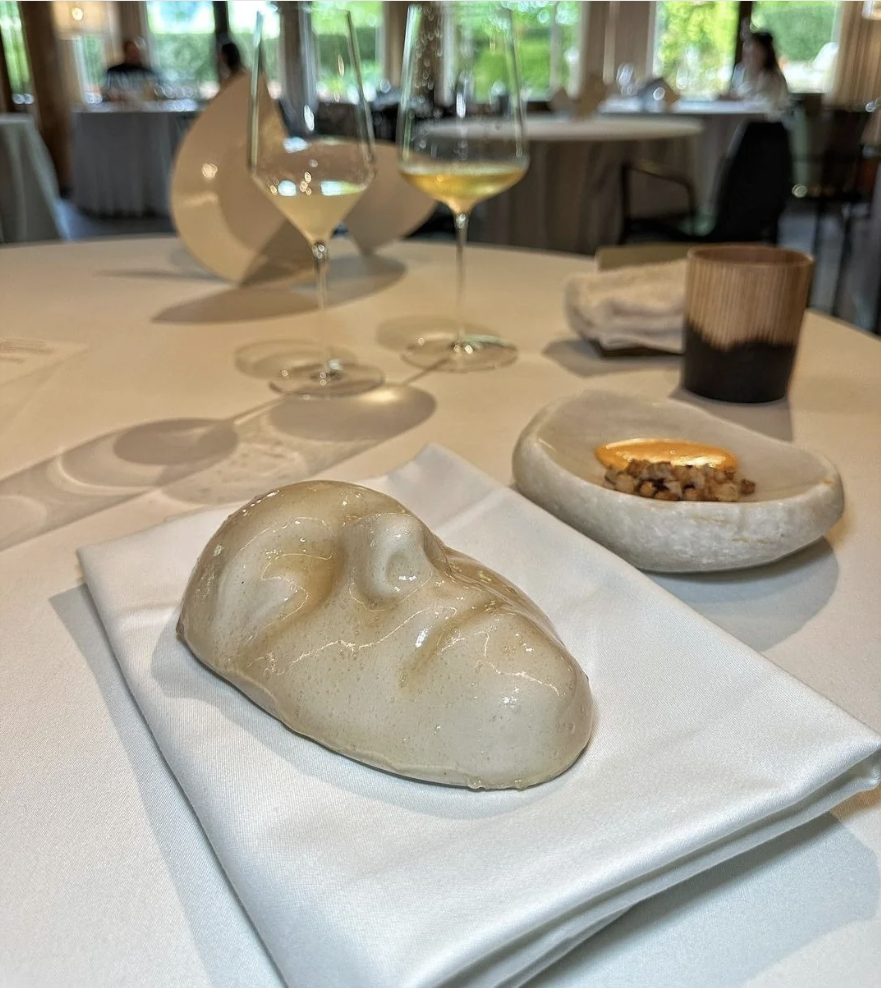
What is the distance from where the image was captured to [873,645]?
15.6 inches

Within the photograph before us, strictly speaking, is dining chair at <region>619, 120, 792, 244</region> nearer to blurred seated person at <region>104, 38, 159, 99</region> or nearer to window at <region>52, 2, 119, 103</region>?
blurred seated person at <region>104, 38, 159, 99</region>

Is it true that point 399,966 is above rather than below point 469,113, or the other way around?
below

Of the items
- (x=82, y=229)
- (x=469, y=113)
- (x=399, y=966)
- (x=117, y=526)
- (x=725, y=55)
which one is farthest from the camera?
(x=725, y=55)

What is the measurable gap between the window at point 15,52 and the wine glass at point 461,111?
6601 mm

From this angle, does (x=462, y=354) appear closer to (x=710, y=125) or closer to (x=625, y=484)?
(x=625, y=484)

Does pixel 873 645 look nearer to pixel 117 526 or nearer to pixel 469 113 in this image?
pixel 117 526

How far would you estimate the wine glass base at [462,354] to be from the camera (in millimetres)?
784

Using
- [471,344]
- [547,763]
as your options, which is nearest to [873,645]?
[547,763]

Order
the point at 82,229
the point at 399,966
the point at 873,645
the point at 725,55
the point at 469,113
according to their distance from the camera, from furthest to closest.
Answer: the point at 725,55, the point at 82,229, the point at 469,113, the point at 873,645, the point at 399,966

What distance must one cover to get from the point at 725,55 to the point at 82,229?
193 inches

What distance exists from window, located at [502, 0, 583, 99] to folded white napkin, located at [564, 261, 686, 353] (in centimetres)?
684

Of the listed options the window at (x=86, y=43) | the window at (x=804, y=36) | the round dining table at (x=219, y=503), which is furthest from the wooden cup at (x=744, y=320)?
the window at (x=804, y=36)

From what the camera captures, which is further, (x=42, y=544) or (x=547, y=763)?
(x=42, y=544)

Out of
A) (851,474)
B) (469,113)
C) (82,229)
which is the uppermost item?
(469,113)
